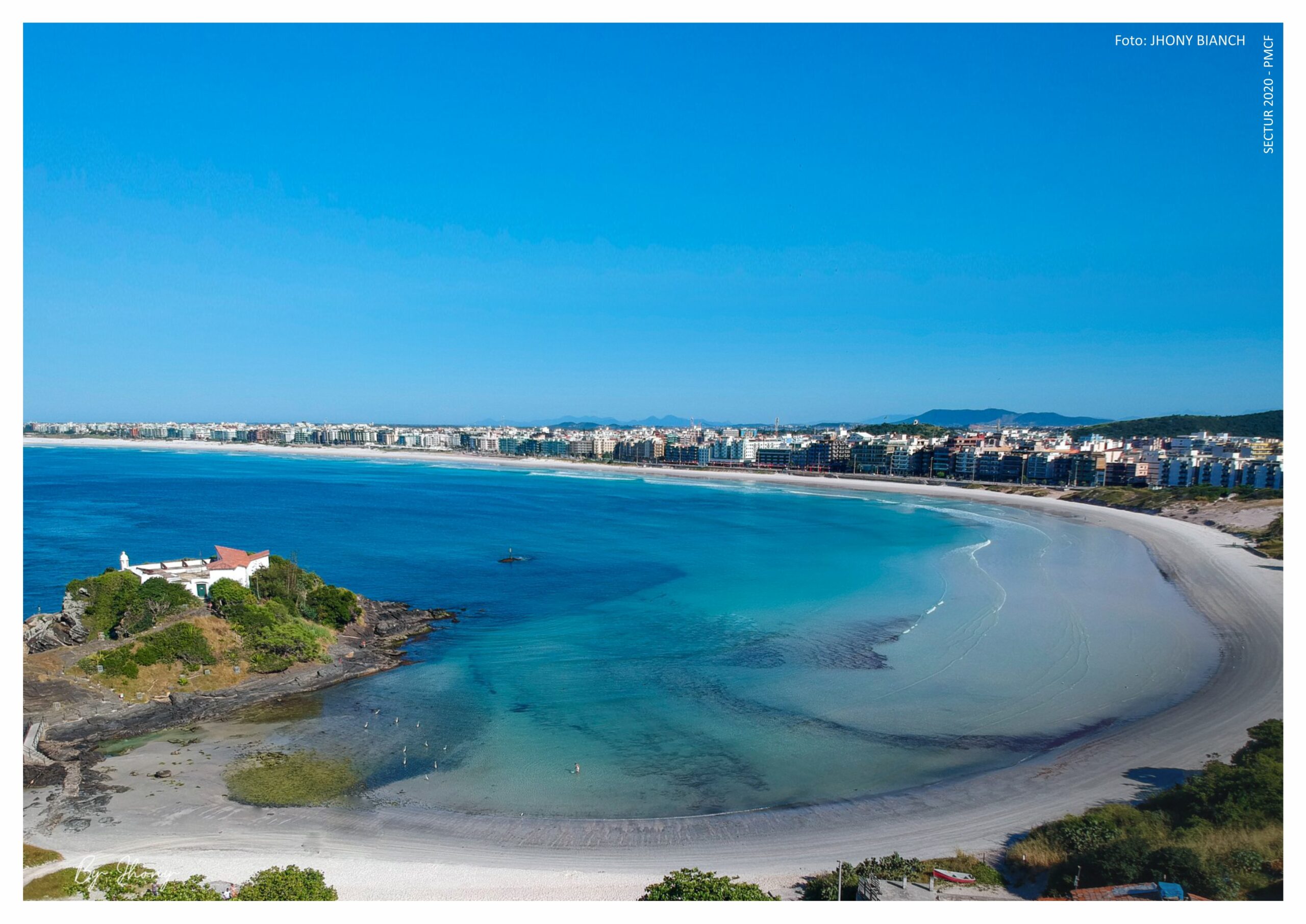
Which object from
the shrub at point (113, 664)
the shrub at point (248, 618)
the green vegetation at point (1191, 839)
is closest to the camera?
the green vegetation at point (1191, 839)

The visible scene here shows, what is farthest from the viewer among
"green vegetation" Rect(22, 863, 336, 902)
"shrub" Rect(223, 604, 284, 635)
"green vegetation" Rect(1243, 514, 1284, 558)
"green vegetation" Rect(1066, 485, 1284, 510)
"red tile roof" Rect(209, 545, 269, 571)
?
"green vegetation" Rect(1066, 485, 1284, 510)

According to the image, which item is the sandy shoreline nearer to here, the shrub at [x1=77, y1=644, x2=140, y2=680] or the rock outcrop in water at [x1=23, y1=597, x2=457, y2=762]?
the rock outcrop in water at [x1=23, y1=597, x2=457, y2=762]

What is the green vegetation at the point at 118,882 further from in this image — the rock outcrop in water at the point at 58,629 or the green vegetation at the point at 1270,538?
the green vegetation at the point at 1270,538

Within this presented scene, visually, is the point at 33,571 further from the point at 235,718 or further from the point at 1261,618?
the point at 1261,618

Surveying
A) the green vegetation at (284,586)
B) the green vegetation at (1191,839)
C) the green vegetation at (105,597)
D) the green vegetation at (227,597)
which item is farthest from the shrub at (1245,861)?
the green vegetation at (105,597)

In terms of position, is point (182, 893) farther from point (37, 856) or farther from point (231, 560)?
point (231, 560)

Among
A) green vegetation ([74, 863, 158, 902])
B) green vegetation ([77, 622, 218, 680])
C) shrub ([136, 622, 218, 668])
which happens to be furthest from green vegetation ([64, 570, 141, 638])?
green vegetation ([74, 863, 158, 902])

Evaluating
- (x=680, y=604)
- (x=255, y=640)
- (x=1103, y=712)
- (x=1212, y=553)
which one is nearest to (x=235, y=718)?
(x=255, y=640)
